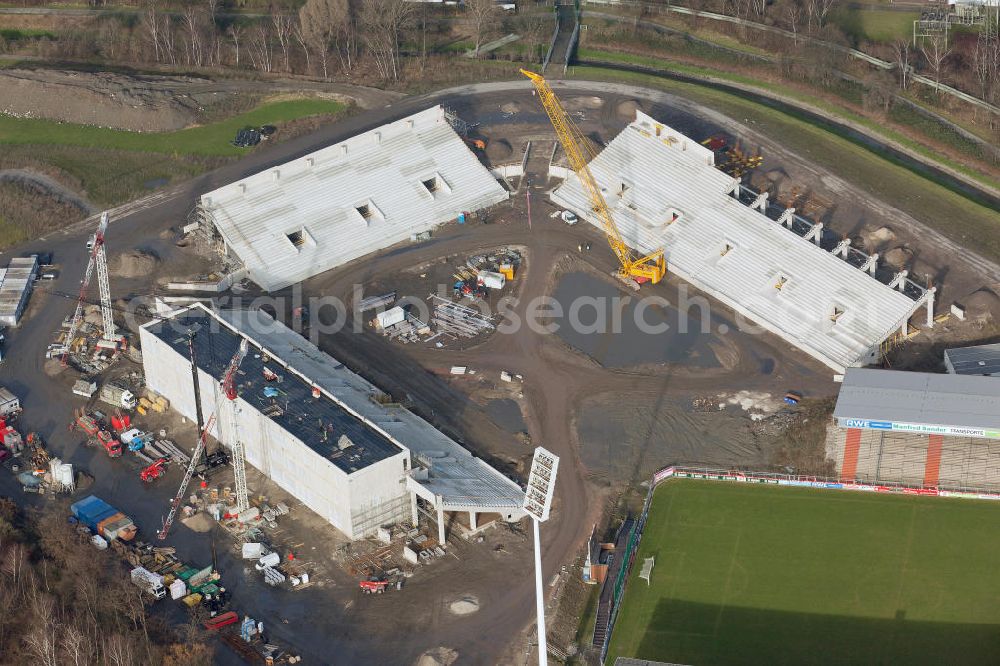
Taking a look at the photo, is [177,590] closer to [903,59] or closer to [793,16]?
[903,59]

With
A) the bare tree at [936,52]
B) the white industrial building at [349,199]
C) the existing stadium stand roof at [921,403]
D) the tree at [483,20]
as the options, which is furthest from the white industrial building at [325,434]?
the bare tree at [936,52]

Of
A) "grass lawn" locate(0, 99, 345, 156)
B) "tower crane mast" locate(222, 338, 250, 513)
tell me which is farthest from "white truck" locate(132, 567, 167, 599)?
"grass lawn" locate(0, 99, 345, 156)

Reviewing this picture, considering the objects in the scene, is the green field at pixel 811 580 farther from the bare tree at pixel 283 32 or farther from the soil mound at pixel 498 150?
the bare tree at pixel 283 32

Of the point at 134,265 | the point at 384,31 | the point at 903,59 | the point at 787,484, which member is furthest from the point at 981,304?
the point at 384,31

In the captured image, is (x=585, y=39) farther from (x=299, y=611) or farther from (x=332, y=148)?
(x=299, y=611)

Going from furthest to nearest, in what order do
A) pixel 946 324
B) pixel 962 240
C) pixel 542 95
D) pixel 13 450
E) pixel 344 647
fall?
pixel 542 95, pixel 962 240, pixel 946 324, pixel 13 450, pixel 344 647

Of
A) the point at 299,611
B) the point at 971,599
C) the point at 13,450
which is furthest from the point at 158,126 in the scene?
the point at 971,599
